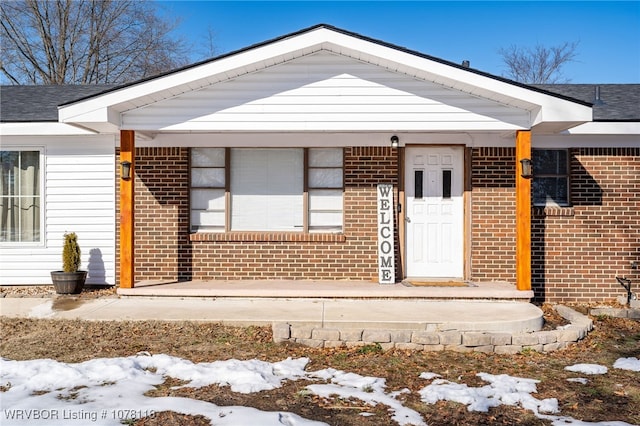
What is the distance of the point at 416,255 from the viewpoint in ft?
29.3

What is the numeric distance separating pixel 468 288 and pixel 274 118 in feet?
12.8

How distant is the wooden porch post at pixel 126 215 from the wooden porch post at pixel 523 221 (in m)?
5.79

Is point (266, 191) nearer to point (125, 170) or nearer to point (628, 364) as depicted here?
point (125, 170)

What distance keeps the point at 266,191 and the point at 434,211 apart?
2964 mm

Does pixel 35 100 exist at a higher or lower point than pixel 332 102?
higher

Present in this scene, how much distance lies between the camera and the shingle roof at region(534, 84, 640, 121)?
845cm

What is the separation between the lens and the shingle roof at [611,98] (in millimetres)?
8445

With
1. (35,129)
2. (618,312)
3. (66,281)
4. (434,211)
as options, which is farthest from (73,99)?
(618,312)

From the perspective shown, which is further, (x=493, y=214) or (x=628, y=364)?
(x=493, y=214)

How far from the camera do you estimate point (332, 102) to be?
7523 millimetres

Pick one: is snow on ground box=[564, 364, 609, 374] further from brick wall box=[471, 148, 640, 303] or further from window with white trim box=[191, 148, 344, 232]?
window with white trim box=[191, 148, 344, 232]

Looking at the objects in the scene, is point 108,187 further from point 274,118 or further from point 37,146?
point 274,118

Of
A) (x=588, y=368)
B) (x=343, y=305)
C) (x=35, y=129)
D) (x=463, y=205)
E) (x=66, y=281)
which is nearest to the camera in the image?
(x=588, y=368)

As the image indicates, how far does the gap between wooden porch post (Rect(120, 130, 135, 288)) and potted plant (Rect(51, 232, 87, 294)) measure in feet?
3.60
